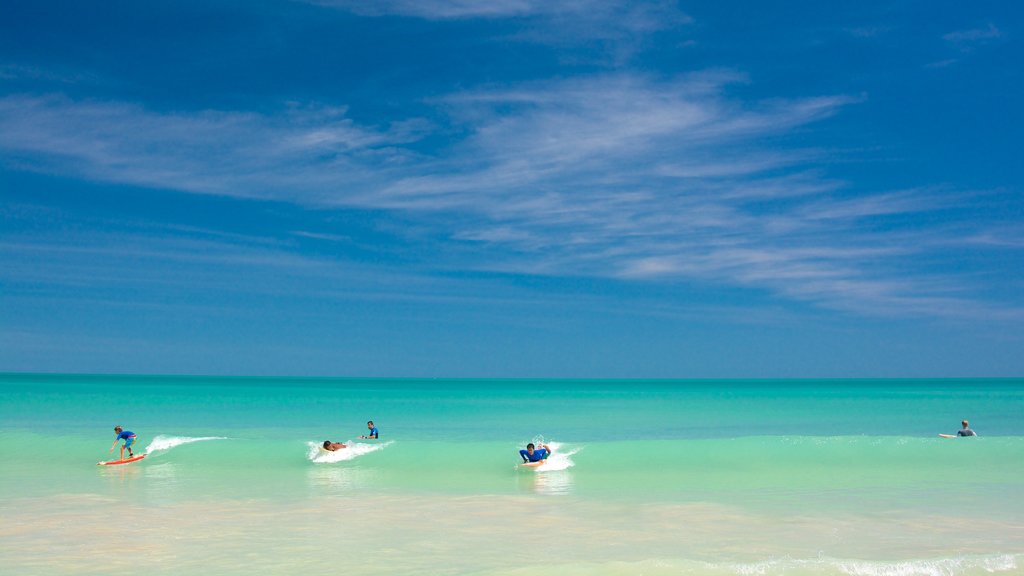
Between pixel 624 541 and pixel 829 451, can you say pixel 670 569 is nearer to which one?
pixel 624 541

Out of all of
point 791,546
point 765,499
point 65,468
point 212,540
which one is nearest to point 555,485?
point 765,499

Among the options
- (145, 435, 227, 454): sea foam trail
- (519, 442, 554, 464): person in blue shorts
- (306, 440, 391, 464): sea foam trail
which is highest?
(145, 435, 227, 454): sea foam trail

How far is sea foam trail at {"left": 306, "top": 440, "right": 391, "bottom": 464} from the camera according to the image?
75.3 feet

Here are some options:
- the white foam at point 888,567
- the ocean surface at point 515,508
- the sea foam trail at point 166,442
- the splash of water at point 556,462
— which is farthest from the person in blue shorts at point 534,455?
the sea foam trail at point 166,442

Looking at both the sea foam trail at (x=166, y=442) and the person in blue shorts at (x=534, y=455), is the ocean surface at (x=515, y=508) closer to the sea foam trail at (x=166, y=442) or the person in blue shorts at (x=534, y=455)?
the sea foam trail at (x=166, y=442)

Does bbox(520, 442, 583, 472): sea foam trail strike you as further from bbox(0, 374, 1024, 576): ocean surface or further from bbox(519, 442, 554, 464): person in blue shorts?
bbox(519, 442, 554, 464): person in blue shorts

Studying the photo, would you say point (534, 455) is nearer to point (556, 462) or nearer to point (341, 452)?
point (556, 462)

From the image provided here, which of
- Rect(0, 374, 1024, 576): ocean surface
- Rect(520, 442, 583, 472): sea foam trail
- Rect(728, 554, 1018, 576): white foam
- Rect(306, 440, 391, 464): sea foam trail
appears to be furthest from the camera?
Rect(306, 440, 391, 464): sea foam trail

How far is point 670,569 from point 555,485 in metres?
7.97

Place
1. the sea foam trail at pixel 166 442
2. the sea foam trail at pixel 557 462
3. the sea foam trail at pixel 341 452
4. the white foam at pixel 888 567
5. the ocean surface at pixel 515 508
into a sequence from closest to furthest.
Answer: the white foam at pixel 888 567 < the ocean surface at pixel 515 508 < the sea foam trail at pixel 557 462 < the sea foam trail at pixel 341 452 < the sea foam trail at pixel 166 442

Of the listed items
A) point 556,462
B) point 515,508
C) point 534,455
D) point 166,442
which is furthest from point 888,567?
point 166,442

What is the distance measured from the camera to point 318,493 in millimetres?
17109

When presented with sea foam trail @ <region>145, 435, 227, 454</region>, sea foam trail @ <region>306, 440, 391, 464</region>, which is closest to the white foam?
sea foam trail @ <region>306, 440, 391, 464</region>

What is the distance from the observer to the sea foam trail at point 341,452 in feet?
75.3
